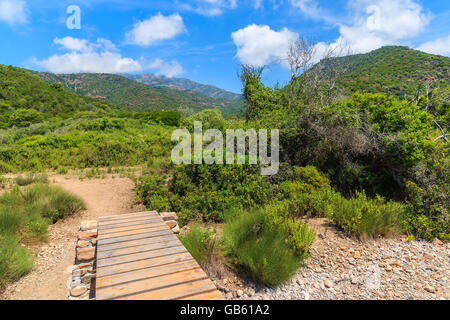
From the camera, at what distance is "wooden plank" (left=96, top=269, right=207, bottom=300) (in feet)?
7.11

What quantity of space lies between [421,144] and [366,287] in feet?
12.6

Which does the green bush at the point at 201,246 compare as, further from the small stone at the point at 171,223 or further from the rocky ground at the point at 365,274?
the small stone at the point at 171,223

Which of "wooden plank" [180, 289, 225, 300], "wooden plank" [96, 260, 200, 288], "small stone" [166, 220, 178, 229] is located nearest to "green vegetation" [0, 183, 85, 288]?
"wooden plank" [96, 260, 200, 288]

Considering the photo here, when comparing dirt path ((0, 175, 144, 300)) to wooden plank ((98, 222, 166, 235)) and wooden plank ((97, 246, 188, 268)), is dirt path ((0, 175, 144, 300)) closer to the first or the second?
wooden plank ((98, 222, 166, 235))

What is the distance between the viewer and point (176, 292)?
219cm

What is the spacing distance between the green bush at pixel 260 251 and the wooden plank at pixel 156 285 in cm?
96

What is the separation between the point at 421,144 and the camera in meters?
5.14

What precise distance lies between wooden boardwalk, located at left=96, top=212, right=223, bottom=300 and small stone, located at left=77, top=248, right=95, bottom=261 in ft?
1.49

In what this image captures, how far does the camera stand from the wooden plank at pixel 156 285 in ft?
7.11

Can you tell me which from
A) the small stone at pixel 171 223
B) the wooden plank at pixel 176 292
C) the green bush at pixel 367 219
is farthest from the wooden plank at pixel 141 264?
the green bush at pixel 367 219

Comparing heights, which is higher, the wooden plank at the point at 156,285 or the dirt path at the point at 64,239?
the wooden plank at the point at 156,285

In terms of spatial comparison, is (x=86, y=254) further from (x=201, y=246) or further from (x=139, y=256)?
(x=201, y=246)

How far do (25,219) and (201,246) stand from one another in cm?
388

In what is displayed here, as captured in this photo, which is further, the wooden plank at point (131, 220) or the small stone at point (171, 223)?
the small stone at point (171, 223)
